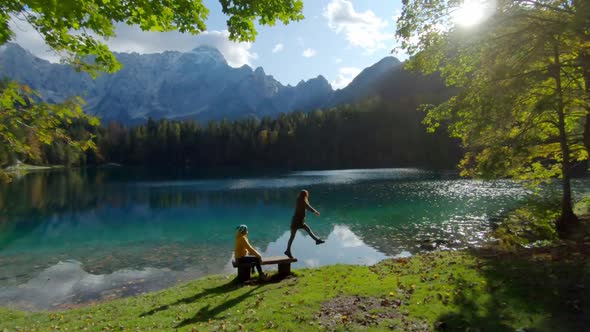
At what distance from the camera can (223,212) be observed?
45.0 metres

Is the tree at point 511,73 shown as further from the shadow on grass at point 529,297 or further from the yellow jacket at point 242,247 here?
the yellow jacket at point 242,247

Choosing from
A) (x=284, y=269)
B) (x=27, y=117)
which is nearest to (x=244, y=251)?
(x=284, y=269)

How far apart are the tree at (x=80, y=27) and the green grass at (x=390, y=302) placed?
598cm

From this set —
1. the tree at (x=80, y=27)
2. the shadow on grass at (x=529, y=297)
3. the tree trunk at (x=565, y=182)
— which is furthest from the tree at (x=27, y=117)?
the tree trunk at (x=565, y=182)

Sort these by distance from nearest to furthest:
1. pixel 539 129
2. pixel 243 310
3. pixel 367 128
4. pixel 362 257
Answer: pixel 243 310 < pixel 539 129 < pixel 362 257 < pixel 367 128

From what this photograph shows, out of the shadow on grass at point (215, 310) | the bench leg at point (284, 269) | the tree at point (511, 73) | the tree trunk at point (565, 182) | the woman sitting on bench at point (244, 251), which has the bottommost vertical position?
the shadow on grass at point (215, 310)

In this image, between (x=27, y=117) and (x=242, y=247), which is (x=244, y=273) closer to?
(x=242, y=247)

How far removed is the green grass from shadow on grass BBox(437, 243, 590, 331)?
0.02 metres

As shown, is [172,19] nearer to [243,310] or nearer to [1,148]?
[1,148]

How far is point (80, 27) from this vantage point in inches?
279

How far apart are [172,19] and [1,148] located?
4031mm

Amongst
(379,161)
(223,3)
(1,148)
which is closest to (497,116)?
(223,3)

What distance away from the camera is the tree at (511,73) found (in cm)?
1212

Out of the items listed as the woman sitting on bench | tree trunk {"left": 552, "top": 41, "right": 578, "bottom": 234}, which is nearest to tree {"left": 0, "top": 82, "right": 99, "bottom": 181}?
the woman sitting on bench
